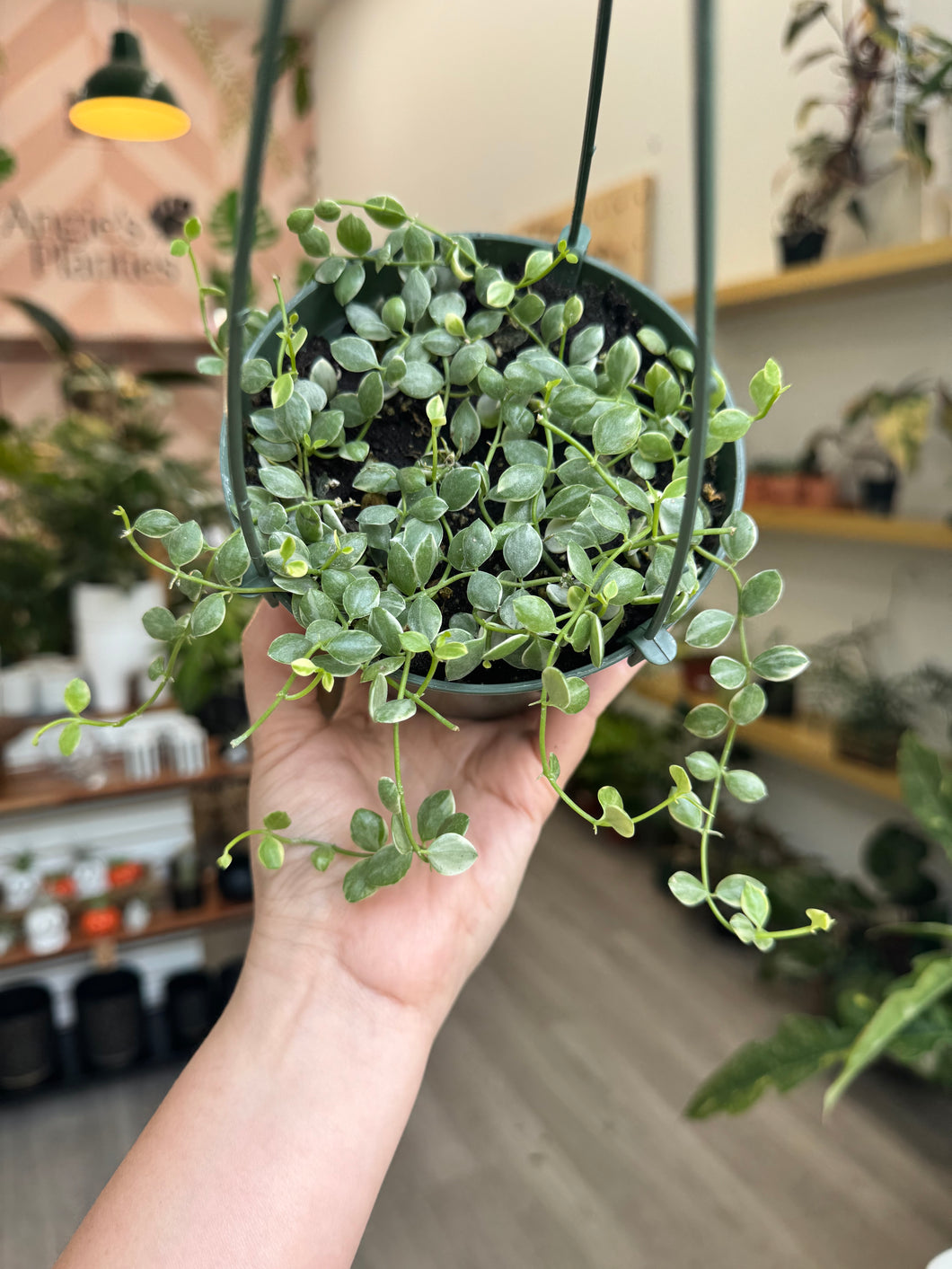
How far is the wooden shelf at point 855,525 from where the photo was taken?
1821 mm

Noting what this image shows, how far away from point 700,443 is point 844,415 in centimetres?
198

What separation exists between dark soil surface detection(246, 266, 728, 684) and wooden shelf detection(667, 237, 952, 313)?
1465 millimetres

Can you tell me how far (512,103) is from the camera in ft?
10.9

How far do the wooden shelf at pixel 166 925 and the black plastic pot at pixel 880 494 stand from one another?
Answer: 168cm

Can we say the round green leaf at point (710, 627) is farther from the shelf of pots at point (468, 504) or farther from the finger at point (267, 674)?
the finger at point (267, 674)

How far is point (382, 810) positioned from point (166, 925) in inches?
58.4

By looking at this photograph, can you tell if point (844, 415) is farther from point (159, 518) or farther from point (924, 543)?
point (159, 518)

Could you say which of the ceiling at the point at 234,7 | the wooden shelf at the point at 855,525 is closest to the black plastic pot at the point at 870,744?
the wooden shelf at the point at 855,525

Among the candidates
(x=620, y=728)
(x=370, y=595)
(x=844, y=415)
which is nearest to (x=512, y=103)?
(x=844, y=415)

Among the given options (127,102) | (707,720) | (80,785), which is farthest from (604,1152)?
(127,102)

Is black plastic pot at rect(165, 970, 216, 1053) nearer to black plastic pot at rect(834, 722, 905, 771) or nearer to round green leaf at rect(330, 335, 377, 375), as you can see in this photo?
black plastic pot at rect(834, 722, 905, 771)

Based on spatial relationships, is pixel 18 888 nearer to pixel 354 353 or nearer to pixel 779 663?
pixel 354 353

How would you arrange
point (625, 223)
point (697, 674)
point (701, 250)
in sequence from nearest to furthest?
1. point (701, 250)
2. point (697, 674)
3. point (625, 223)

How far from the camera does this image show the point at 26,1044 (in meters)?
1.79
